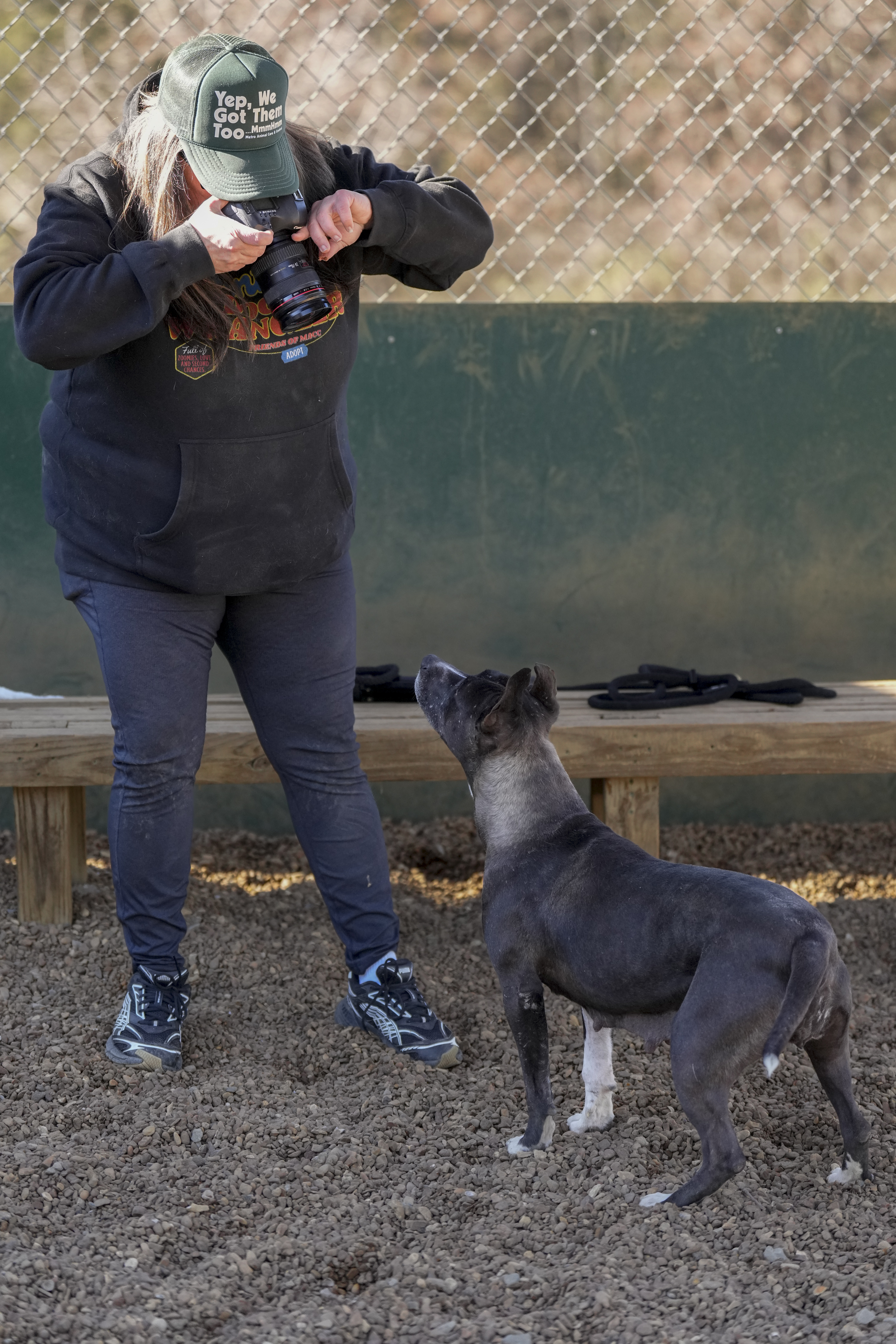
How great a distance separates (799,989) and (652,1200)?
59 centimetres

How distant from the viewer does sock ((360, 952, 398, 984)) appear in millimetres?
3441

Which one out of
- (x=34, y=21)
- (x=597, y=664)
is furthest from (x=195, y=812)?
(x=34, y=21)

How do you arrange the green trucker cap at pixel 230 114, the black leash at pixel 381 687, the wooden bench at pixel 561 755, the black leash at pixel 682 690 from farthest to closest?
the black leash at pixel 381 687
the black leash at pixel 682 690
the wooden bench at pixel 561 755
the green trucker cap at pixel 230 114

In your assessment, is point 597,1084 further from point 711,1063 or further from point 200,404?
point 200,404

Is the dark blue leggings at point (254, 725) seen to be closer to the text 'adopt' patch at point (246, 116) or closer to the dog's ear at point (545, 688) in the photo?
the dog's ear at point (545, 688)

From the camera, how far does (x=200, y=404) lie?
286 cm

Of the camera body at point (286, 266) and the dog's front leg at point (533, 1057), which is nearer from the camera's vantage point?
the camera body at point (286, 266)

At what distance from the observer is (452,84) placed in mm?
6785

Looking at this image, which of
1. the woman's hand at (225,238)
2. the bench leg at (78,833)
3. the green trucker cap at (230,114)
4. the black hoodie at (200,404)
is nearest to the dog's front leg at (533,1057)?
the black hoodie at (200,404)

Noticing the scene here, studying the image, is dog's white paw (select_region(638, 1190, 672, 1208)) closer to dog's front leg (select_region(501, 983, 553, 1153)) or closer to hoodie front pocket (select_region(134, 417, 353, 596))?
dog's front leg (select_region(501, 983, 553, 1153))

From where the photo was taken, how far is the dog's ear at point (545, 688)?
119 inches

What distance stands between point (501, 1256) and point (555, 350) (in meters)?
3.31

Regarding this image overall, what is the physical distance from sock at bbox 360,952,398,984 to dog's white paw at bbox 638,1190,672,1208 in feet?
3.31

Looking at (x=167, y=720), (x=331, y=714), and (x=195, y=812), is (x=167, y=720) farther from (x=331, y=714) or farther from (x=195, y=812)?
(x=195, y=812)
